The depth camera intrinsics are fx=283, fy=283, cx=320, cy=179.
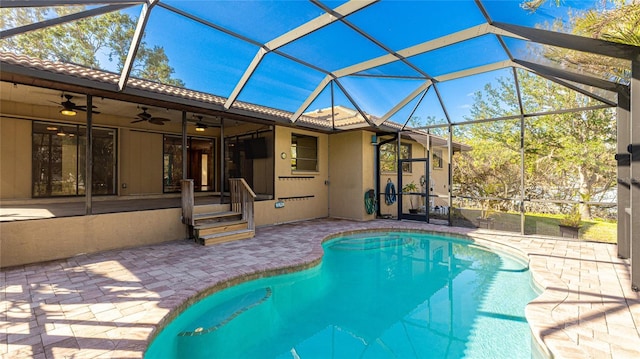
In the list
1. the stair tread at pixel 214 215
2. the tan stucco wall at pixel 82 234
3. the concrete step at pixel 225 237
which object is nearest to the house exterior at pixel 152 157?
the tan stucco wall at pixel 82 234

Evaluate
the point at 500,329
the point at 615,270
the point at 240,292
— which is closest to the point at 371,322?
the point at 500,329

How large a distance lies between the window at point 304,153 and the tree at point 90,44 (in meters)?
5.01

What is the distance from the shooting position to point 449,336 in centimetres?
354

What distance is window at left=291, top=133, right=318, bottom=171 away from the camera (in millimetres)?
9922

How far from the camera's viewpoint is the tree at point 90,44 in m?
4.67

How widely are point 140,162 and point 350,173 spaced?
23.8 feet

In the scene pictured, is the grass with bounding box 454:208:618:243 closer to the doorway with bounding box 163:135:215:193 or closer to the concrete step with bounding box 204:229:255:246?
the concrete step with bounding box 204:229:255:246

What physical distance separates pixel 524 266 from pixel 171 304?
6.39 metres

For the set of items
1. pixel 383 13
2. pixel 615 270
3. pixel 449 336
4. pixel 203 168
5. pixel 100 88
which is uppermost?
pixel 383 13

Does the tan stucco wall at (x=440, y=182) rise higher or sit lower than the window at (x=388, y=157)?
lower

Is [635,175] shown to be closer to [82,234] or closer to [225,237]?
[225,237]

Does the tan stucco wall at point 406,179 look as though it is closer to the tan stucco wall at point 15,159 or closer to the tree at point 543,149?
the tree at point 543,149

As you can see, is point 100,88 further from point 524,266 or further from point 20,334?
point 524,266

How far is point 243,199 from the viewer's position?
7664 mm
